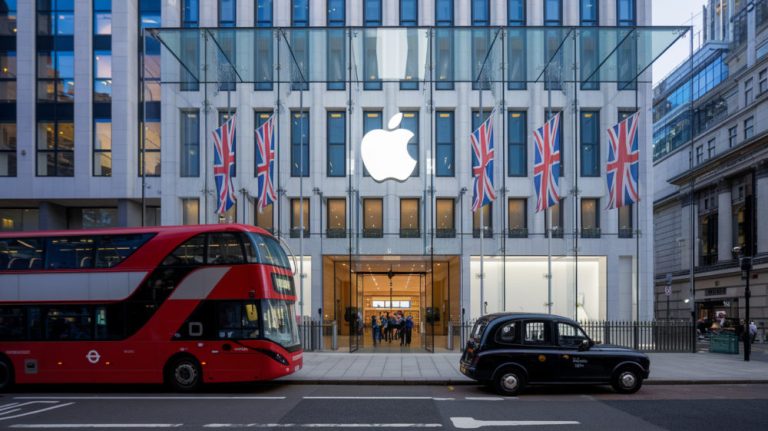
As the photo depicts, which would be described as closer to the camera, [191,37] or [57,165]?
[191,37]

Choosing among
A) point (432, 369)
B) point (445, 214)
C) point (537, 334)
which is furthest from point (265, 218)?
point (537, 334)

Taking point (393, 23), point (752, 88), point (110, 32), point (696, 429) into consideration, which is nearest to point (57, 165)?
point (110, 32)

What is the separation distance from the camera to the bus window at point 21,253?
15.8m

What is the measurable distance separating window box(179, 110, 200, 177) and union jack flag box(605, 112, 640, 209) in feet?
63.7

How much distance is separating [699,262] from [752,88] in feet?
54.8

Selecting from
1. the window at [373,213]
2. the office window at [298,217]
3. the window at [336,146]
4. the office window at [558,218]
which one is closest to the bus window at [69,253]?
the office window at [298,217]

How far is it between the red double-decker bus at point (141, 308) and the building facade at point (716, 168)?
31.2 m

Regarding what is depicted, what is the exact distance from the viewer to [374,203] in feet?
102

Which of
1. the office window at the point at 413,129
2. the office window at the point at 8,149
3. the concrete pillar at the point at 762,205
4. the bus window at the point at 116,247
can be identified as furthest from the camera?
the concrete pillar at the point at 762,205

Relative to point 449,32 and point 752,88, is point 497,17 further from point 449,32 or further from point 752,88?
point 752,88

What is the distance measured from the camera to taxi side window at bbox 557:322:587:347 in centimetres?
1477

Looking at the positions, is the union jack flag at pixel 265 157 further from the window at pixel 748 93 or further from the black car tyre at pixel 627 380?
the window at pixel 748 93

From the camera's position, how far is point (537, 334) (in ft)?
48.4

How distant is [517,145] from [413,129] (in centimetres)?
520
